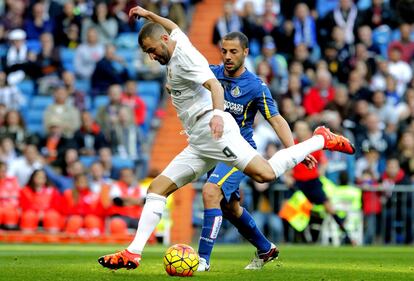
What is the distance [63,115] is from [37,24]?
13.4 feet

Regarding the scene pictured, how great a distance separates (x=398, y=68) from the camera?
24234 millimetres

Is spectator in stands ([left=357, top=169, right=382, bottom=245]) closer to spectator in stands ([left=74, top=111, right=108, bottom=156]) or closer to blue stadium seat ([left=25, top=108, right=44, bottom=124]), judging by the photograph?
spectator in stands ([left=74, top=111, right=108, bottom=156])

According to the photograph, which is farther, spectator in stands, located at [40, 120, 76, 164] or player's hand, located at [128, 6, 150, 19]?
spectator in stands, located at [40, 120, 76, 164]

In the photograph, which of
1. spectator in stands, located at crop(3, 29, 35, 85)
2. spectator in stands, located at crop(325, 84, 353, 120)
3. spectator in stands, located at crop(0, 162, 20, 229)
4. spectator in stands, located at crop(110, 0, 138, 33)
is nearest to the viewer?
spectator in stands, located at crop(0, 162, 20, 229)

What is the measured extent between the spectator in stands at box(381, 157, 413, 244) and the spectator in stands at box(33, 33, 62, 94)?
7535mm

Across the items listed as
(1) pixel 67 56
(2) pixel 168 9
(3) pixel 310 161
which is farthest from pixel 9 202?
(3) pixel 310 161

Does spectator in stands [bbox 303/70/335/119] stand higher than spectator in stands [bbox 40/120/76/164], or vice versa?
spectator in stands [bbox 303/70/335/119]

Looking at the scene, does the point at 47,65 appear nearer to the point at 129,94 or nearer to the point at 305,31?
the point at 129,94

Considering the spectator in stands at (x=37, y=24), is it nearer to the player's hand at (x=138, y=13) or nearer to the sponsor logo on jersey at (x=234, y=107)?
the sponsor logo on jersey at (x=234, y=107)

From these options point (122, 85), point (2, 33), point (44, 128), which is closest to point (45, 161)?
A: point (44, 128)

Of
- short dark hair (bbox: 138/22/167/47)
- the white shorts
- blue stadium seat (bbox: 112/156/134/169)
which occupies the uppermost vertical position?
short dark hair (bbox: 138/22/167/47)

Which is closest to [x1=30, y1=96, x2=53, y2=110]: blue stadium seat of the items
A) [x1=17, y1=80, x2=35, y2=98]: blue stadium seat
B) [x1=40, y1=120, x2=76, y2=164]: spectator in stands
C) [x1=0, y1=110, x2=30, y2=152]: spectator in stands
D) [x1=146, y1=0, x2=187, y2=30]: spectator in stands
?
[x1=17, y1=80, x2=35, y2=98]: blue stadium seat

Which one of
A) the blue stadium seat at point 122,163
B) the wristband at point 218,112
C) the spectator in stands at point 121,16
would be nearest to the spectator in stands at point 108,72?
the spectator in stands at point 121,16

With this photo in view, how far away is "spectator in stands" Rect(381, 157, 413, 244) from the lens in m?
21.2
